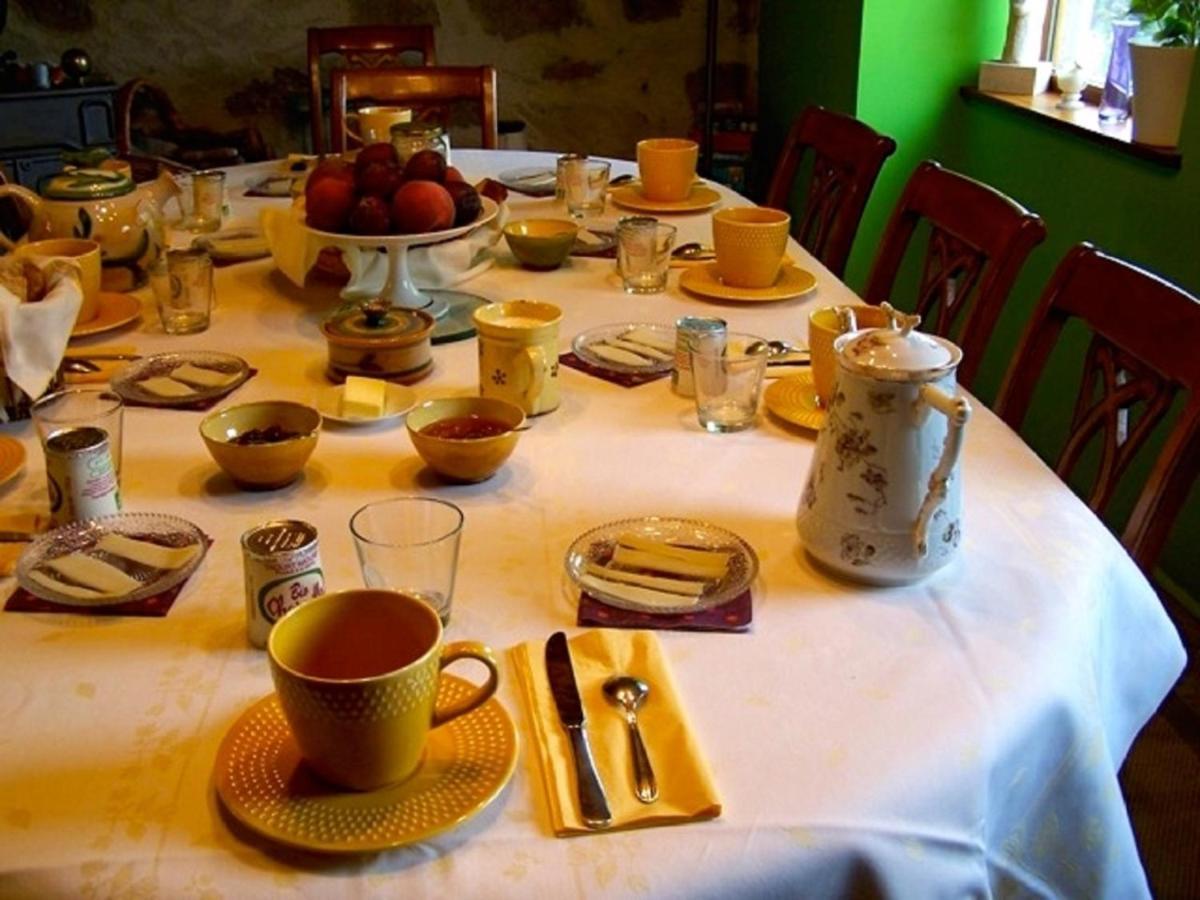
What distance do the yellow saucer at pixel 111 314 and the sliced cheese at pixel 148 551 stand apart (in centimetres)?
54

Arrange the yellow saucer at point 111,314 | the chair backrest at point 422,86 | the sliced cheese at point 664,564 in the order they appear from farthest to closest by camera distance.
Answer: the chair backrest at point 422,86 < the yellow saucer at point 111,314 < the sliced cheese at point 664,564

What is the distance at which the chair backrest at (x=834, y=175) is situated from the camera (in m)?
2.04

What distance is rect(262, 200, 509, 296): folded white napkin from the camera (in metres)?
1.59

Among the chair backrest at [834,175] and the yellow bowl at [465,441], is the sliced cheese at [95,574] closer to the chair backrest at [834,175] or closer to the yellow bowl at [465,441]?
the yellow bowl at [465,441]

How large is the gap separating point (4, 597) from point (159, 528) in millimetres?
131

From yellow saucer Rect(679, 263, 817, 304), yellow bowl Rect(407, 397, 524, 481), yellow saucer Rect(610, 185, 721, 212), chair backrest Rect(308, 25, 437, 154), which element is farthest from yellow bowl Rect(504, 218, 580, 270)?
chair backrest Rect(308, 25, 437, 154)

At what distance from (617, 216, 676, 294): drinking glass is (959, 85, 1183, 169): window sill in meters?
1.01

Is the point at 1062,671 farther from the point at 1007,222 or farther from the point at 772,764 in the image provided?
the point at 1007,222

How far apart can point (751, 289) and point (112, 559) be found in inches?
36.6

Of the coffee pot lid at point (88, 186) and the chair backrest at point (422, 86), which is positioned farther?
the chair backrest at point (422, 86)

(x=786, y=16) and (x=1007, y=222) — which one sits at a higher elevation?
(x=786, y=16)

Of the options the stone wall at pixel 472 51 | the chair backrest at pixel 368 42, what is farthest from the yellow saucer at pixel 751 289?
the stone wall at pixel 472 51

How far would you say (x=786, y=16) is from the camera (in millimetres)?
3691

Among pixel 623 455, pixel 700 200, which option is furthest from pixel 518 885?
pixel 700 200
